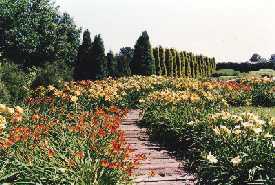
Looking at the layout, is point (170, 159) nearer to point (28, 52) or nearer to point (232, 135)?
point (232, 135)

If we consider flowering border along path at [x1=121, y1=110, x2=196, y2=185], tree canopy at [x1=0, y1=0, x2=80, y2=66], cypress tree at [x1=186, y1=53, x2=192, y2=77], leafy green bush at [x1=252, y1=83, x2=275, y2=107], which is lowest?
flowering border along path at [x1=121, y1=110, x2=196, y2=185]

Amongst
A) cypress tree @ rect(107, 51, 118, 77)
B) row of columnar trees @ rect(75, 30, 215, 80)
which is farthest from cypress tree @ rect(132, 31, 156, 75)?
cypress tree @ rect(107, 51, 118, 77)

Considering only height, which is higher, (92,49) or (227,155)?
(92,49)

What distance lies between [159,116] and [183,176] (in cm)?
462

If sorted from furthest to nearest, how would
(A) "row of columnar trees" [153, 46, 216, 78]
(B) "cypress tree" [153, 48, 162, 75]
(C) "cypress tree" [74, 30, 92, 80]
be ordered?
(A) "row of columnar trees" [153, 46, 216, 78]
(B) "cypress tree" [153, 48, 162, 75]
(C) "cypress tree" [74, 30, 92, 80]

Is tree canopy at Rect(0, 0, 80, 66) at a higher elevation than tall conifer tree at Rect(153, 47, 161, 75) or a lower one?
higher

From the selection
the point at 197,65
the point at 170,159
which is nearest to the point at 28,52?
the point at 197,65

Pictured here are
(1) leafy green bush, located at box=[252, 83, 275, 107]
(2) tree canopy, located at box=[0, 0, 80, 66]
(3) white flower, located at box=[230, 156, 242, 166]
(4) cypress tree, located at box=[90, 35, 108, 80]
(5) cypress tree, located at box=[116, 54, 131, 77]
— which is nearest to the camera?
(3) white flower, located at box=[230, 156, 242, 166]

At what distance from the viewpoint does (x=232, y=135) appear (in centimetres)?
855

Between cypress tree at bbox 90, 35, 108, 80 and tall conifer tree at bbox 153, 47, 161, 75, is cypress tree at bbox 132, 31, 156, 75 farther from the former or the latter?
tall conifer tree at bbox 153, 47, 161, 75

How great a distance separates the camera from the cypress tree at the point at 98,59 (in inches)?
1320

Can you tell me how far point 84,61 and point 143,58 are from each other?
430 centimetres

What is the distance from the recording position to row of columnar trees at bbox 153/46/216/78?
39406 mm

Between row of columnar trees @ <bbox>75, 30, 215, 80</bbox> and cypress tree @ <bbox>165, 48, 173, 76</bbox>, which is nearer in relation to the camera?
row of columnar trees @ <bbox>75, 30, 215, 80</bbox>
